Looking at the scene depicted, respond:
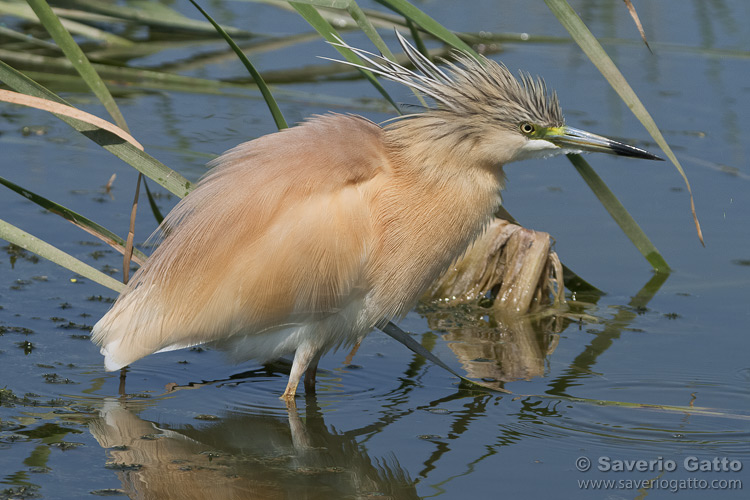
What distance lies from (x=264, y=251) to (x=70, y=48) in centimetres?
118

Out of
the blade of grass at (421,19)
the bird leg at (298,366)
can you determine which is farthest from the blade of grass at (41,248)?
the blade of grass at (421,19)

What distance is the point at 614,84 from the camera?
491cm

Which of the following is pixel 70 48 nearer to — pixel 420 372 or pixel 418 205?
pixel 418 205

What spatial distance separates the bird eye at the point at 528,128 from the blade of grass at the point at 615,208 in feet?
2.52

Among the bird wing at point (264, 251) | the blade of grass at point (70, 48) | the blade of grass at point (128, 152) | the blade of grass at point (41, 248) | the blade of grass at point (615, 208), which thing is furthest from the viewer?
the blade of grass at point (615, 208)

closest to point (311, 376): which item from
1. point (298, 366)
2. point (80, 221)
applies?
point (298, 366)

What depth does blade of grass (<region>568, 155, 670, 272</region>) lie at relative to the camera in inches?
221

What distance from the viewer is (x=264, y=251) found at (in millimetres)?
4617

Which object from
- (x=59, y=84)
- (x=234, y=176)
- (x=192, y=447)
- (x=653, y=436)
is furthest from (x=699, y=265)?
(x=59, y=84)

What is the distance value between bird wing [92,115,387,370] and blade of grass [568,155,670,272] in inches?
53.7

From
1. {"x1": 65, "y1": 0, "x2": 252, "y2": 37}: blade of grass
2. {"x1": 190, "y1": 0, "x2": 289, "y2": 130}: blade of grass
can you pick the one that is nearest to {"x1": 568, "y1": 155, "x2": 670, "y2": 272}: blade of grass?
{"x1": 190, "y1": 0, "x2": 289, "y2": 130}: blade of grass

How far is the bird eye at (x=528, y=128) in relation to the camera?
466cm

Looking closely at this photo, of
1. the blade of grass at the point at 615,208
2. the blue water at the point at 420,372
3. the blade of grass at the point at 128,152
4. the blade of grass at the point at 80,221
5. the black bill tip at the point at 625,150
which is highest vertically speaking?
the blade of grass at the point at 128,152

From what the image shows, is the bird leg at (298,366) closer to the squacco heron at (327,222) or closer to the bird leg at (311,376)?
the squacco heron at (327,222)
